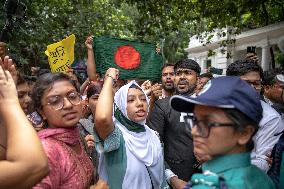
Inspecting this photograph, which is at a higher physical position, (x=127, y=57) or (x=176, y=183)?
(x=127, y=57)

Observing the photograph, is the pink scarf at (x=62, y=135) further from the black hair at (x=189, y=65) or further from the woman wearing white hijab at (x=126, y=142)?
the black hair at (x=189, y=65)

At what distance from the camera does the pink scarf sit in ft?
8.03

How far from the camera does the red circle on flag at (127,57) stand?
4.14 meters

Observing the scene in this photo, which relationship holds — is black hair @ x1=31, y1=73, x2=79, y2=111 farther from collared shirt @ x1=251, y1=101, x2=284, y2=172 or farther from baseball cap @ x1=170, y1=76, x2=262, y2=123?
collared shirt @ x1=251, y1=101, x2=284, y2=172

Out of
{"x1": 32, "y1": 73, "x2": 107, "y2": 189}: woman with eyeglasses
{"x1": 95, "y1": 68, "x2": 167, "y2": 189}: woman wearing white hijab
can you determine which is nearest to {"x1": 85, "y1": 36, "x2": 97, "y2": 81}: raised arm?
{"x1": 95, "y1": 68, "x2": 167, "y2": 189}: woman wearing white hijab

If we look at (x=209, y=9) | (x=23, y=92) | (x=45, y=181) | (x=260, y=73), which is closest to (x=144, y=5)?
(x=209, y=9)

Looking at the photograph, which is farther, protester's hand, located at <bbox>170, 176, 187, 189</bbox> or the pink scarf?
protester's hand, located at <bbox>170, 176, 187, 189</bbox>

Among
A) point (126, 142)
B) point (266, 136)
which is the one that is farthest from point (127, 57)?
point (266, 136)

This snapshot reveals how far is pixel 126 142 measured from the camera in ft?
10.3

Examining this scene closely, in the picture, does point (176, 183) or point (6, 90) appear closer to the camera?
point (6, 90)

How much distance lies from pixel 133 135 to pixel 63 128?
0.81 meters

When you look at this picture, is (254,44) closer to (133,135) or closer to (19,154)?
(133,135)

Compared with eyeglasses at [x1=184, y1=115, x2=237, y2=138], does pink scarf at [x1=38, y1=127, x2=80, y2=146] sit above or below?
below

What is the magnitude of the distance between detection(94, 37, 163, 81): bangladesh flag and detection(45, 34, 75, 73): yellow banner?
1.38 meters
